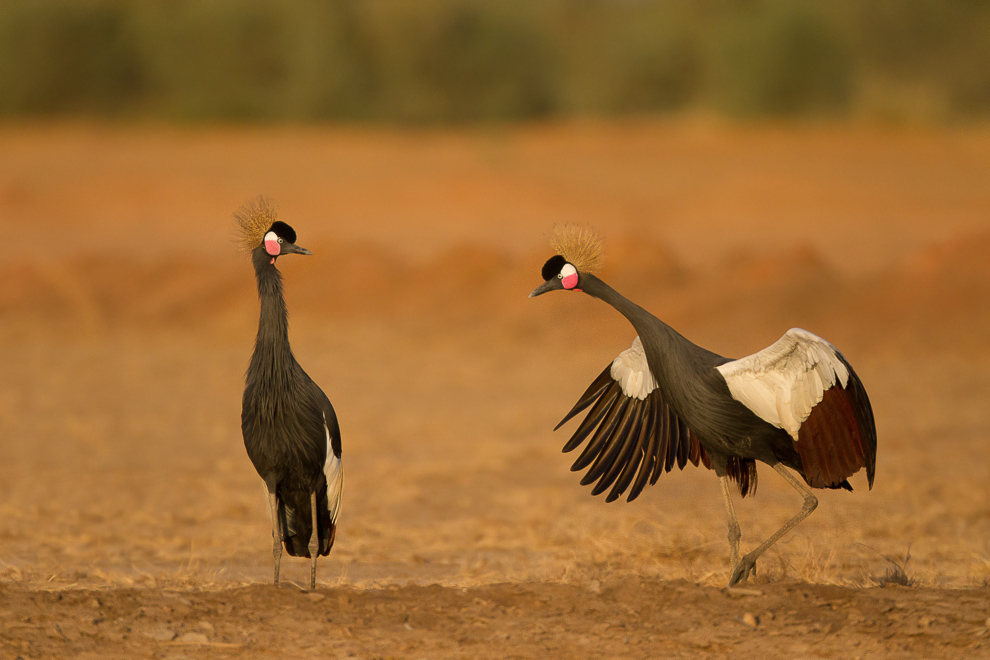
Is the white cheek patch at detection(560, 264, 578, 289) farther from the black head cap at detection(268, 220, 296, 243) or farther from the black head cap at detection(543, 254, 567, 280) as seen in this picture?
the black head cap at detection(268, 220, 296, 243)

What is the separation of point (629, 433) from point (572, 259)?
1036mm

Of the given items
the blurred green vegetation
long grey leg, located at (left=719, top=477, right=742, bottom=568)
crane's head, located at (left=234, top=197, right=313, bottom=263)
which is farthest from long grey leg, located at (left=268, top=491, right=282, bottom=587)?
the blurred green vegetation

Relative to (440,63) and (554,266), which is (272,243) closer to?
(554,266)

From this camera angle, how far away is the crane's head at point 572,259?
5.42 meters

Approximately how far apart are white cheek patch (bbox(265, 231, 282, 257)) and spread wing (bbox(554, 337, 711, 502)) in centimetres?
169

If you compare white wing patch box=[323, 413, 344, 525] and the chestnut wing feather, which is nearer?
the chestnut wing feather

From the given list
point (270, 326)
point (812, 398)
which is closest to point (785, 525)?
point (812, 398)

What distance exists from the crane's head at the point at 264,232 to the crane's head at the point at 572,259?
1192mm

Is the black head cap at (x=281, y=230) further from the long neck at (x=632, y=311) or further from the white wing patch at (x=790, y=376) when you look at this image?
the white wing patch at (x=790, y=376)

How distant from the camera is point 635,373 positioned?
5.79 metres

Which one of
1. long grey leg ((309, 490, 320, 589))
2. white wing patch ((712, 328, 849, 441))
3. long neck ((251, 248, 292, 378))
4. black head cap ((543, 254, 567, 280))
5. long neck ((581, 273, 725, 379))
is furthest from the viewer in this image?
long grey leg ((309, 490, 320, 589))

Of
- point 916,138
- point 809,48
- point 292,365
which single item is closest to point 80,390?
point 292,365

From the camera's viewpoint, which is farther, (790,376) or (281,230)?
(281,230)

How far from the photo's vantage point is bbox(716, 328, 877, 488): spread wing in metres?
5.13
